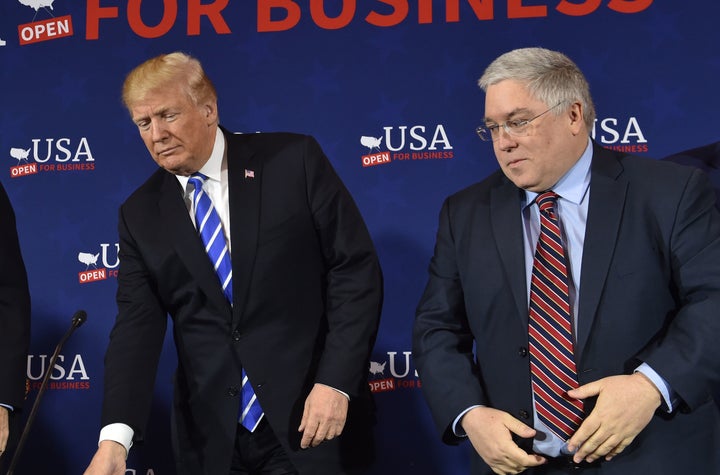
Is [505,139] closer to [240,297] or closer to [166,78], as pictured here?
[240,297]

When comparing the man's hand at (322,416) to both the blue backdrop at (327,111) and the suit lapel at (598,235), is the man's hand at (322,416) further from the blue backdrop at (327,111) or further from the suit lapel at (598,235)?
the blue backdrop at (327,111)

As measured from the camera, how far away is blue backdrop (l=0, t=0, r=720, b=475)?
337 cm

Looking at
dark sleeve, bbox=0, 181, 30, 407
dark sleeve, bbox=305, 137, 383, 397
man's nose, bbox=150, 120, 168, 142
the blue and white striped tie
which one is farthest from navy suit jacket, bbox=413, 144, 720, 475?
dark sleeve, bbox=0, 181, 30, 407

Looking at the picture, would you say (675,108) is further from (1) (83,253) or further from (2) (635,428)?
(1) (83,253)

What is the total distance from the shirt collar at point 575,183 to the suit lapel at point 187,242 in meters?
0.93

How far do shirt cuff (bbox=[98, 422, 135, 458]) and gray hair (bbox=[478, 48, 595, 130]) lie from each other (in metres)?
1.31

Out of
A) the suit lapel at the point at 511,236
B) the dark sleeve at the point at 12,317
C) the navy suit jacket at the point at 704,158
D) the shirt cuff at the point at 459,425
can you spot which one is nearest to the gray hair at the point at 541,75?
the suit lapel at the point at 511,236

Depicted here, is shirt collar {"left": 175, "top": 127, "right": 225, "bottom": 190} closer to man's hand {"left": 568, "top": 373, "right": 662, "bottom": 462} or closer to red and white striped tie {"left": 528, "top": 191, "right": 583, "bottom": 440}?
red and white striped tie {"left": 528, "top": 191, "right": 583, "bottom": 440}

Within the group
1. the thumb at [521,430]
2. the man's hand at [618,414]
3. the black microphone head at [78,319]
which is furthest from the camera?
the black microphone head at [78,319]

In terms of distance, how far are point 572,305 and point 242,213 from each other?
974 millimetres

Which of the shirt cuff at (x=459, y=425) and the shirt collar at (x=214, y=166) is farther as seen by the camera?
the shirt collar at (x=214, y=166)

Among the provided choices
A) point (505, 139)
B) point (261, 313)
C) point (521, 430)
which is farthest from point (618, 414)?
point (261, 313)

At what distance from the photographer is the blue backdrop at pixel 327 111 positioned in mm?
3369

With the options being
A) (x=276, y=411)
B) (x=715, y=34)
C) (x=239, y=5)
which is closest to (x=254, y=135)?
(x=276, y=411)
